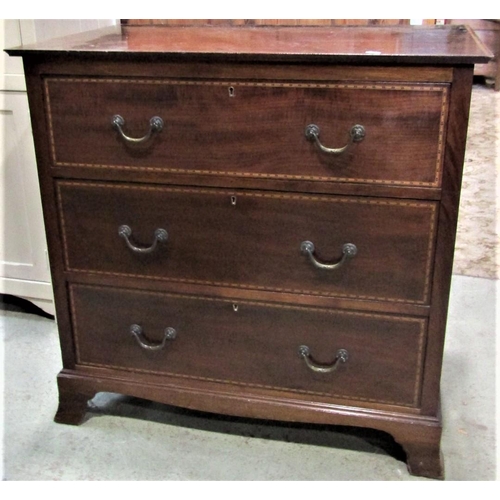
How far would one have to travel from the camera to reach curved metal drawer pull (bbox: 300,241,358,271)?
3.84ft

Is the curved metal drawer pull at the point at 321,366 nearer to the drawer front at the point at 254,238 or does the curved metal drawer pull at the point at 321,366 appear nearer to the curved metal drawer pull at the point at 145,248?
the drawer front at the point at 254,238

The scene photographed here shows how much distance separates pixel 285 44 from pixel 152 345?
0.65 meters

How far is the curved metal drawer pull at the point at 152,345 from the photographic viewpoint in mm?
1334

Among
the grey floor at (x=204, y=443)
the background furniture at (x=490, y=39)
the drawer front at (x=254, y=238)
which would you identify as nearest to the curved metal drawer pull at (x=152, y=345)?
the drawer front at (x=254, y=238)

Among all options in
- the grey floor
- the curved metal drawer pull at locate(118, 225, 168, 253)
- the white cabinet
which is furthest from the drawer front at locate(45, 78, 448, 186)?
the grey floor

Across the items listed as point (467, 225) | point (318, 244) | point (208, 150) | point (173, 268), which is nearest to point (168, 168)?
point (208, 150)

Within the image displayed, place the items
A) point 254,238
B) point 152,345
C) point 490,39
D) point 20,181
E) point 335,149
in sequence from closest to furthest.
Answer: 1. point 335,149
2. point 254,238
3. point 152,345
4. point 20,181
5. point 490,39

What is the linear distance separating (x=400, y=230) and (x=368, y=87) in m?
0.25

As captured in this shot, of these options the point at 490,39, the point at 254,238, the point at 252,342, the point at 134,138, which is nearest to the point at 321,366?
the point at 252,342

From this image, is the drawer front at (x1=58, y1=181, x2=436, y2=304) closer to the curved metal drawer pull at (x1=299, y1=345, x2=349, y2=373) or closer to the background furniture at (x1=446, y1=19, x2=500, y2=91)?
the curved metal drawer pull at (x1=299, y1=345, x2=349, y2=373)

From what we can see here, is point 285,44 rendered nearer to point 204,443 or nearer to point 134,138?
point 134,138

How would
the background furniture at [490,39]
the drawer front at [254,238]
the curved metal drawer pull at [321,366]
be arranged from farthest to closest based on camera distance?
the background furniture at [490,39] → the curved metal drawer pull at [321,366] → the drawer front at [254,238]

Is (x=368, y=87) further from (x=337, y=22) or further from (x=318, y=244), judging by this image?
(x=337, y=22)

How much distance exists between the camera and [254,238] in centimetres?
122
